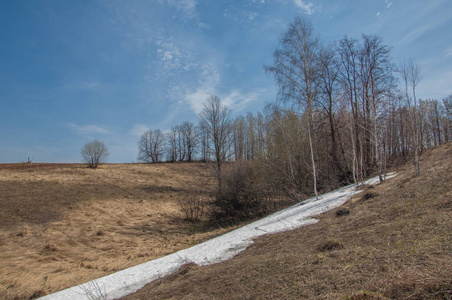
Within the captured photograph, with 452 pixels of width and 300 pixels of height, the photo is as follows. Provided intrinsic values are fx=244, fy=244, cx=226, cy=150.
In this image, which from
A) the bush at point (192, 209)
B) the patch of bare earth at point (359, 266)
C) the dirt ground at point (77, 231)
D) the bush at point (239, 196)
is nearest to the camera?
the patch of bare earth at point (359, 266)

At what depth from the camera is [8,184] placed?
19672mm

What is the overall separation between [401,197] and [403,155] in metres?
16.5

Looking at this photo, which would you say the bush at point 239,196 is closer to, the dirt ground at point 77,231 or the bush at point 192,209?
the bush at point 192,209

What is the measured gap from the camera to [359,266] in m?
3.11

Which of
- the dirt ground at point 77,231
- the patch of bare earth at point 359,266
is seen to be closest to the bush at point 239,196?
the dirt ground at point 77,231

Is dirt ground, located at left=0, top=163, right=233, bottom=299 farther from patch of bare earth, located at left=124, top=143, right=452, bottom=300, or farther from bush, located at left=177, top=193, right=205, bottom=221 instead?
patch of bare earth, located at left=124, top=143, right=452, bottom=300

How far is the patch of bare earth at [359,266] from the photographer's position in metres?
2.44

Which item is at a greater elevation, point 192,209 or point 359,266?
point 359,266

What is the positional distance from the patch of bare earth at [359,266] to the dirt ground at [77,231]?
5760mm

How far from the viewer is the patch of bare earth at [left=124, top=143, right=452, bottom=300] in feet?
8.01

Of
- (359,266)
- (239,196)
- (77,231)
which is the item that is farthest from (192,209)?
(359,266)

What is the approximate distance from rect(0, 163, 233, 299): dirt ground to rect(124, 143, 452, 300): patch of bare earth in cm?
576

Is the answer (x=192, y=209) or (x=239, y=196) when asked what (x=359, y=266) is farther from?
(x=192, y=209)

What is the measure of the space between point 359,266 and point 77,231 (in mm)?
14721
